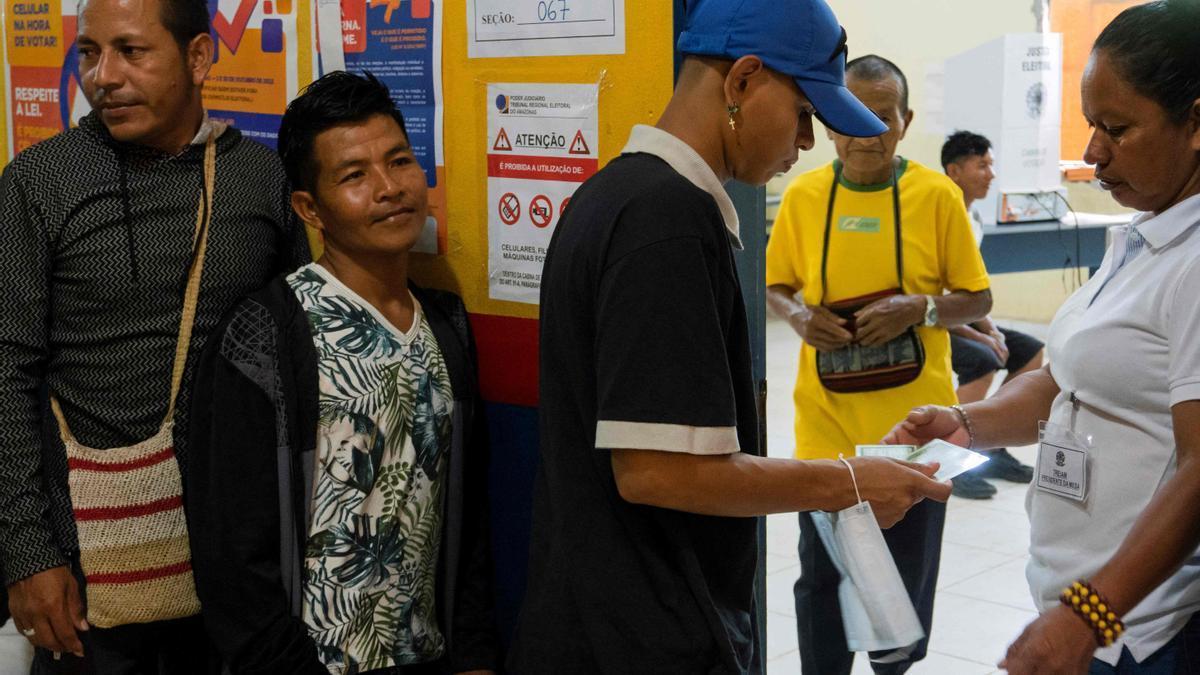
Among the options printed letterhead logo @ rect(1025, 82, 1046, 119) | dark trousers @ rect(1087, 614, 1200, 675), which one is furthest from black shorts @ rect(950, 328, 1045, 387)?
dark trousers @ rect(1087, 614, 1200, 675)

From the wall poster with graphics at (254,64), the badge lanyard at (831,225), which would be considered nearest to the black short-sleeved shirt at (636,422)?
the wall poster with graphics at (254,64)

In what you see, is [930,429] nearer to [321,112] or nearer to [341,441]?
[341,441]

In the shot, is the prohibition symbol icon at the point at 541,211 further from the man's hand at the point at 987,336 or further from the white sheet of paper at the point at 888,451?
the man's hand at the point at 987,336

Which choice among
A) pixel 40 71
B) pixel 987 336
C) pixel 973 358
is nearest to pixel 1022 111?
pixel 973 358

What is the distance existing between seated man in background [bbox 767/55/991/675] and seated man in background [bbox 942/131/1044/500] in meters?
1.95

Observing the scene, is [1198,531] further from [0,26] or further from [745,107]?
[0,26]

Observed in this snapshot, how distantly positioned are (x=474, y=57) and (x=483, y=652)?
109 cm

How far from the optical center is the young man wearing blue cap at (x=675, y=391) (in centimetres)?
146

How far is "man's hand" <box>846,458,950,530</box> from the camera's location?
165 cm

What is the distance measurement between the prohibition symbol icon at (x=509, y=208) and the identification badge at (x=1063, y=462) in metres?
0.99

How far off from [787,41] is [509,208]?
83cm

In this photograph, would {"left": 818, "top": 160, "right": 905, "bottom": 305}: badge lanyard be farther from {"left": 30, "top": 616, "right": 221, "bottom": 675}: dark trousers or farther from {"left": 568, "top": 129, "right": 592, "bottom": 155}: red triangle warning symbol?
{"left": 30, "top": 616, "right": 221, "bottom": 675}: dark trousers

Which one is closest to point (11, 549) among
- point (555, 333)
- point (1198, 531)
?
point (555, 333)

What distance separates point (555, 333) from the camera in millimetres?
1608
